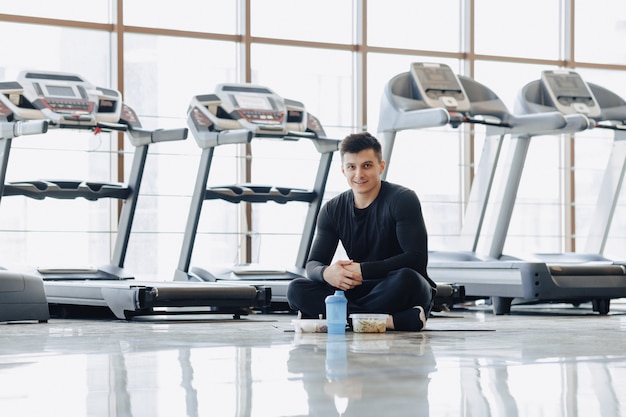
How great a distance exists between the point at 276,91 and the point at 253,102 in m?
2.39

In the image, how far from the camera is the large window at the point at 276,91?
8.16 metres

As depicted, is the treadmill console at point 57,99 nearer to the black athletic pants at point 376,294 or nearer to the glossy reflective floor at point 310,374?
the glossy reflective floor at point 310,374

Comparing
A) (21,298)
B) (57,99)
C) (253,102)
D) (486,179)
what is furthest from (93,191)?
(486,179)

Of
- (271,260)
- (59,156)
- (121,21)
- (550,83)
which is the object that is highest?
(121,21)

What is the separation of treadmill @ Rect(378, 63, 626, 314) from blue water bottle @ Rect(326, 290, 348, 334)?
2.53 m

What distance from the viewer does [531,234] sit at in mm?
9828

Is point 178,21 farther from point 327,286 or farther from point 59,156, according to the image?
point 327,286

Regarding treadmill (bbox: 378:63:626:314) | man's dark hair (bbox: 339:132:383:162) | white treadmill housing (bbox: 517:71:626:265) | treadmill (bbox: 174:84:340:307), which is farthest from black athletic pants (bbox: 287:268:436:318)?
white treadmill housing (bbox: 517:71:626:265)

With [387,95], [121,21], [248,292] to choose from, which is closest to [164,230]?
[121,21]

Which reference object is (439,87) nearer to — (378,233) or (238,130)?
(238,130)

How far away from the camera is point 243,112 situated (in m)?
6.43

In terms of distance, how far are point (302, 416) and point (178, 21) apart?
7165mm

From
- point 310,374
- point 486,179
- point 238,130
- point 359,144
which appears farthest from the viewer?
point 486,179

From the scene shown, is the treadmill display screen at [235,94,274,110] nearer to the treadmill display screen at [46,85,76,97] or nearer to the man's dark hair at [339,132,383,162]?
the treadmill display screen at [46,85,76,97]
